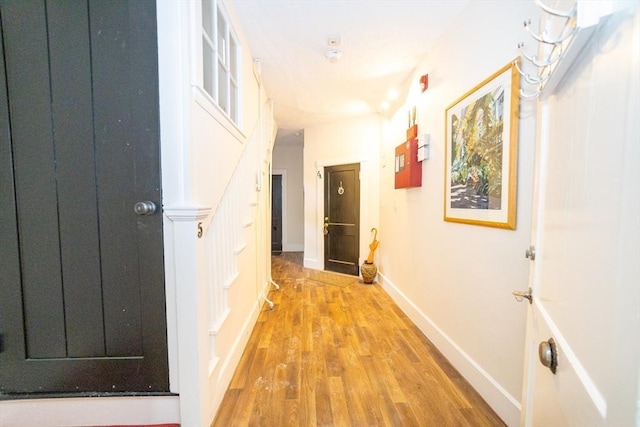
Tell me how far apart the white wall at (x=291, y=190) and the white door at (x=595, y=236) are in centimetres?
555

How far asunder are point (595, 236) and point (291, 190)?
5823 millimetres

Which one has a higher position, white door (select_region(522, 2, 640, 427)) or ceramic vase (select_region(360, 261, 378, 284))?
white door (select_region(522, 2, 640, 427))

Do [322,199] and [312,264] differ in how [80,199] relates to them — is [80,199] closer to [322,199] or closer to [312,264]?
[322,199]

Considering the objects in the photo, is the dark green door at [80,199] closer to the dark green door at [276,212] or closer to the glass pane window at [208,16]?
the glass pane window at [208,16]

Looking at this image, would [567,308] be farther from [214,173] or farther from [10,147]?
[10,147]

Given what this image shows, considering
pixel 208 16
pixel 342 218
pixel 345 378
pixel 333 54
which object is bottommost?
pixel 345 378

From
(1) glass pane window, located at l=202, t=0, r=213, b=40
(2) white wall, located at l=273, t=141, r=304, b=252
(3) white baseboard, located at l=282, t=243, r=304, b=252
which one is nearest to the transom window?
(1) glass pane window, located at l=202, t=0, r=213, b=40

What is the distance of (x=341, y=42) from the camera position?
2.09 meters

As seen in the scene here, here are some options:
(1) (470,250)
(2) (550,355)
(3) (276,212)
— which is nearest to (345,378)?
(1) (470,250)

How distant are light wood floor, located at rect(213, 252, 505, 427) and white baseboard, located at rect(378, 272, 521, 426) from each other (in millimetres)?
48

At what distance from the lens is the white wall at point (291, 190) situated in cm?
611

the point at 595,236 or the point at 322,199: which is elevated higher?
the point at 322,199

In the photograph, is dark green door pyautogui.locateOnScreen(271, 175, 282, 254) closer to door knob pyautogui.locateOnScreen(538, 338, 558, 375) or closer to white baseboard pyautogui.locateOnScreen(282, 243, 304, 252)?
white baseboard pyautogui.locateOnScreen(282, 243, 304, 252)

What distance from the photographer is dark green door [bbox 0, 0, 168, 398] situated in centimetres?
113
